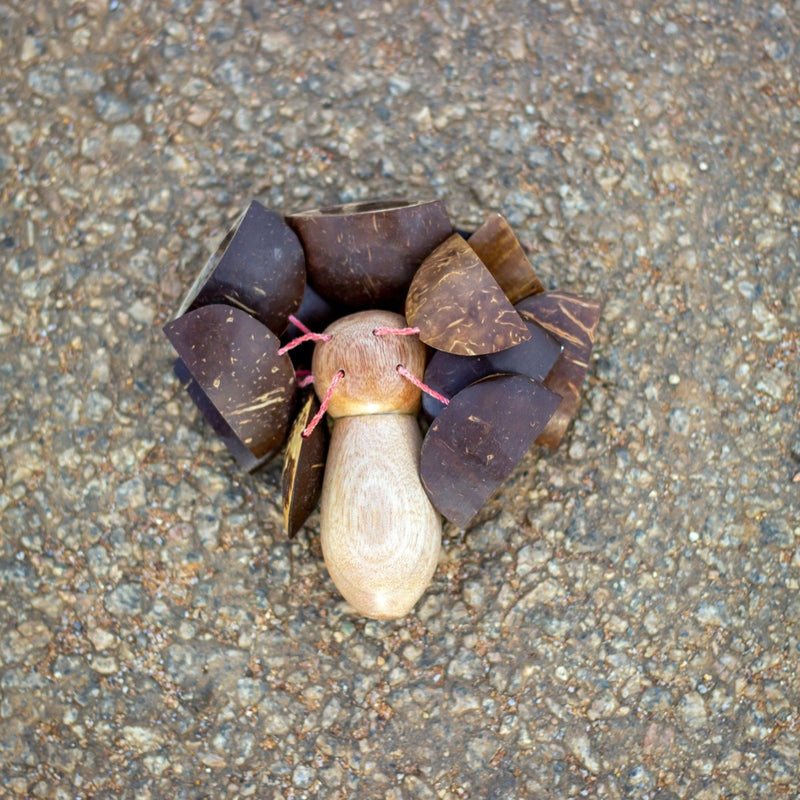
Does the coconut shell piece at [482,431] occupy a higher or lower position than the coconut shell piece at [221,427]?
higher

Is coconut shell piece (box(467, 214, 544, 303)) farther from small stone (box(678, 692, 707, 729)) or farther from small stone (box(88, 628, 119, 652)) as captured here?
small stone (box(88, 628, 119, 652))

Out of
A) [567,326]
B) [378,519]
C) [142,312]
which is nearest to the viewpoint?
[378,519]

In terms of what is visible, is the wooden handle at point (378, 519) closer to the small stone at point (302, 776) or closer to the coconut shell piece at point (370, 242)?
the coconut shell piece at point (370, 242)

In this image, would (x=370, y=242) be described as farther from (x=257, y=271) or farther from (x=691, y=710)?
(x=691, y=710)

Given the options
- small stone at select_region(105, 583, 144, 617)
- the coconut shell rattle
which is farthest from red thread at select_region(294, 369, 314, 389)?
small stone at select_region(105, 583, 144, 617)

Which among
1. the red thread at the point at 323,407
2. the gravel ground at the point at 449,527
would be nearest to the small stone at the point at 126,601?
the gravel ground at the point at 449,527

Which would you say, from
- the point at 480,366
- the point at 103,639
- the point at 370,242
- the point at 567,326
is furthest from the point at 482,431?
the point at 103,639

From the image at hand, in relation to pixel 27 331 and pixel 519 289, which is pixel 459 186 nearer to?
pixel 519 289
